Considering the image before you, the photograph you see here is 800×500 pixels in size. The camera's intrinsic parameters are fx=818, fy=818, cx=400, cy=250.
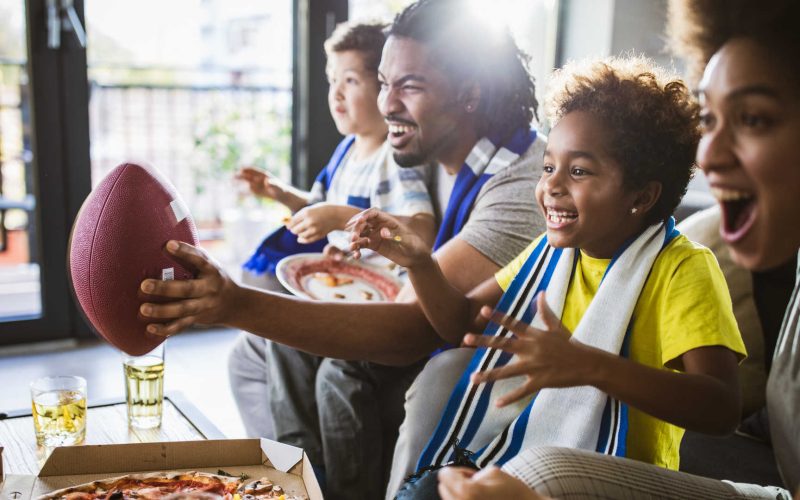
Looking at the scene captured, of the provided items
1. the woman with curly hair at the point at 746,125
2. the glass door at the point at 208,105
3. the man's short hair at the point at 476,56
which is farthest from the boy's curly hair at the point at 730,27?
the glass door at the point at 208,105

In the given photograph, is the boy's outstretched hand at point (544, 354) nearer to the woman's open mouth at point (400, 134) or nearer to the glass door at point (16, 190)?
the woman's open mouth at point (400, 134)

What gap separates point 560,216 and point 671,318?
0.24 m

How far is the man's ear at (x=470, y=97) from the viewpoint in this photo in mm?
1884

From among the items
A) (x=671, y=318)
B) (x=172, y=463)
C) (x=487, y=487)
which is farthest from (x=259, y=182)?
(x=487, y=487)

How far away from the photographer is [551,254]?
1446mm

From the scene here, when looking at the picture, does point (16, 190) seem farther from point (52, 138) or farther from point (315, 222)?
point (315, 222)

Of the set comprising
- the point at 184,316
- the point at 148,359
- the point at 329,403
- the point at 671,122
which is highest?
the point at 671,122

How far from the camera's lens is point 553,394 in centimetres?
129

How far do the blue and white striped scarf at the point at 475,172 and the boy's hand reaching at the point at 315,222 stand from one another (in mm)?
269

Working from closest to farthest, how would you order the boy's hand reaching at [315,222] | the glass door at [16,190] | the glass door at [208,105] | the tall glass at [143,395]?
1. the tall glass at [143,395]
2. the boy's hand reaching at [315,222]
3. the glass door at [208,105]
4. the glass door at [16,190]

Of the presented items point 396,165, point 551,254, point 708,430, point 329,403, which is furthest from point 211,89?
point 708,430

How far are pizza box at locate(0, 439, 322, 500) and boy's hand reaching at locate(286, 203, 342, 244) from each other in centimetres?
75

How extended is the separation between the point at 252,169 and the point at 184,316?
3.75ft

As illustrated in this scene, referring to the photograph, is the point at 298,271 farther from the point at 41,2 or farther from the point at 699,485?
the point at 41,2
